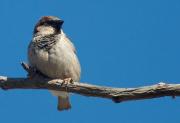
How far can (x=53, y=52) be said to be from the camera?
Result: 22.4ft

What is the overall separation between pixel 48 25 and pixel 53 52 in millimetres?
579

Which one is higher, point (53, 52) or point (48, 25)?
point (48, 25)

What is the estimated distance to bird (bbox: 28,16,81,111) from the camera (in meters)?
6.82

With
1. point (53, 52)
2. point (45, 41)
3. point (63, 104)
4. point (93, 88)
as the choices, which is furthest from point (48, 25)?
point (93, 88)

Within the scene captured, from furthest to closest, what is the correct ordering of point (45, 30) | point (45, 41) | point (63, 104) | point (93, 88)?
point (63, 104) → point (45, 30) → point (45, 41) → point (93, 88)

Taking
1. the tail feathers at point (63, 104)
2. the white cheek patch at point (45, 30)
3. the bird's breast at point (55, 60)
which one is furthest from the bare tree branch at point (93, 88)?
the tail feathers at point (63, 104)

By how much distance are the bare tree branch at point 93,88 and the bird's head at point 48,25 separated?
0.77 m

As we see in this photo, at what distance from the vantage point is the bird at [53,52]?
682cm

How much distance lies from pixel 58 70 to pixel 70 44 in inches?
19.6

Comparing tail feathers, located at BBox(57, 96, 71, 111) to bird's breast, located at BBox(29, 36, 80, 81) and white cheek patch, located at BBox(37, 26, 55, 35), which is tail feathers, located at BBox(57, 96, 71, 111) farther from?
white cheek patch, located at BBox(37, 26, 55, 35)

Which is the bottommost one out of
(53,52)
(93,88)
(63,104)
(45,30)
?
(93,88)

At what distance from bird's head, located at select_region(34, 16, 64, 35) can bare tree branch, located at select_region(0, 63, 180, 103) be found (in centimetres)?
77

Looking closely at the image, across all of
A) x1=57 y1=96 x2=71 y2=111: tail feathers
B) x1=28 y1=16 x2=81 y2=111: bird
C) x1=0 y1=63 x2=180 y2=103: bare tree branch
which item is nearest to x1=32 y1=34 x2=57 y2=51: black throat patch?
x1=28 y1=16 x2=81 y2=111: bird

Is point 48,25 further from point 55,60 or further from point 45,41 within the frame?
point 55,60
